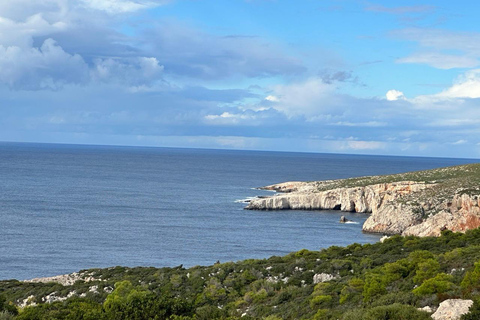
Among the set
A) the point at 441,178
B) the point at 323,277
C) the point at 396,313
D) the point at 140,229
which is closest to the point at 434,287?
the point at 396,313

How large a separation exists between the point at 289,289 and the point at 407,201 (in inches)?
2415

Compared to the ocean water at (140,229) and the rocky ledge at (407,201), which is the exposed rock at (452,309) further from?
the rocky ledge at (407,201)

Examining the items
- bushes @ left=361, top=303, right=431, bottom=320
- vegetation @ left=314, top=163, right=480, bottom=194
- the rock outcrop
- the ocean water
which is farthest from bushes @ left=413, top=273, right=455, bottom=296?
vegetation @ left=314, top=163, right=480, bottom=194

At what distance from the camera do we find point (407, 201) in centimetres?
8581

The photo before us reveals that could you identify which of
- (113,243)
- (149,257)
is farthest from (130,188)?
(149,257)

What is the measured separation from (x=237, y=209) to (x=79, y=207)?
1233 inches

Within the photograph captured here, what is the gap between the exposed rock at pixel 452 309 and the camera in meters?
18.2

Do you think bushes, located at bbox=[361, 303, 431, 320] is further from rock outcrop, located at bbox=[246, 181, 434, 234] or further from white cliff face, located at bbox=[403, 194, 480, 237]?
rock outcrop, located at bbox=[246, 181, 434, 234]

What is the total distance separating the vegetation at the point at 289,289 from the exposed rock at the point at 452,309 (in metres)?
0.41

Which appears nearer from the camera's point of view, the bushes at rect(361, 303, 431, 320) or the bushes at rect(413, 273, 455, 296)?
the bushes at rect(361, 303, 431, 320)

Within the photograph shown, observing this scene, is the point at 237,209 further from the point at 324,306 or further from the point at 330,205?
the point at 324,306

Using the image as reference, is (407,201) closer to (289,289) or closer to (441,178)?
(441,178)

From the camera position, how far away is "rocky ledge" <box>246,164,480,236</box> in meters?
71.5

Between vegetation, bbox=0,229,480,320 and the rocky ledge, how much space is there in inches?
1180
